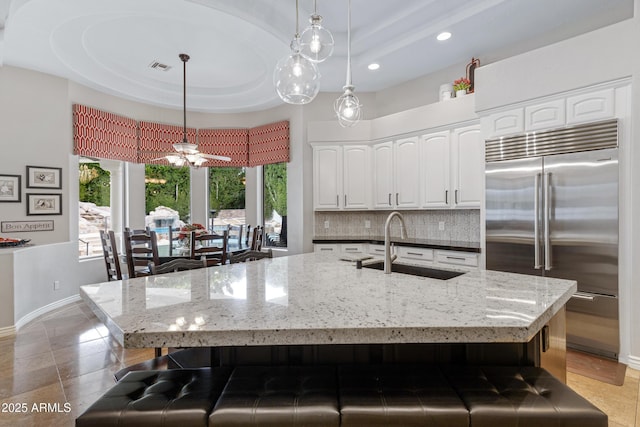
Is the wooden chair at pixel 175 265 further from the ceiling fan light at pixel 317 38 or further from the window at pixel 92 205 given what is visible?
the window at pixel 92 205

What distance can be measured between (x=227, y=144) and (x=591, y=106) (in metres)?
5.09

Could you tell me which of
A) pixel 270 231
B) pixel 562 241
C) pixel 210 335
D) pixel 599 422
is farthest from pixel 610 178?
pixel 270 231

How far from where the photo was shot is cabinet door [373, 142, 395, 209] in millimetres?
4809

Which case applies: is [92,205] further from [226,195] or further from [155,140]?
[226,195]

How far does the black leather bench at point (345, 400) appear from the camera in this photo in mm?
1051

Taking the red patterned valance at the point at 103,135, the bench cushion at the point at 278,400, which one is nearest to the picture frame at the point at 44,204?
the red patterned valance at the point at 103,135

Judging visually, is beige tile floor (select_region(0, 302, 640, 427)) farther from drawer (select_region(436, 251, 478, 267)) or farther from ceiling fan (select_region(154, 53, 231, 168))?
ceiling fan (select_region(154, 53, 231, 168))

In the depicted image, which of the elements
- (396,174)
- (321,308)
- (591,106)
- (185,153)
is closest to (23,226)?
(185,153)

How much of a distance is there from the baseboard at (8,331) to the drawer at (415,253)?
4.44 meters

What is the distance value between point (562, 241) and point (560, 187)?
1.58ft

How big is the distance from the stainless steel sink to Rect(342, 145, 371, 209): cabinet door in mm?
2682

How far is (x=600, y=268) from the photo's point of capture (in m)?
2.80

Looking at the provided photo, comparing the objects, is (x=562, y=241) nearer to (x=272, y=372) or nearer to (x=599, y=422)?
(x=599, y=422)

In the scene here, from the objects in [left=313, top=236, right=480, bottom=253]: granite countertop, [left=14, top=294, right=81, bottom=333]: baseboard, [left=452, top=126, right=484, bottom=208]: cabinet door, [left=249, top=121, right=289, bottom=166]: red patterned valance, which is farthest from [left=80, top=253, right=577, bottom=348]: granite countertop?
[left=249, top=121, right=289, bottom=166]: red patterned valance
